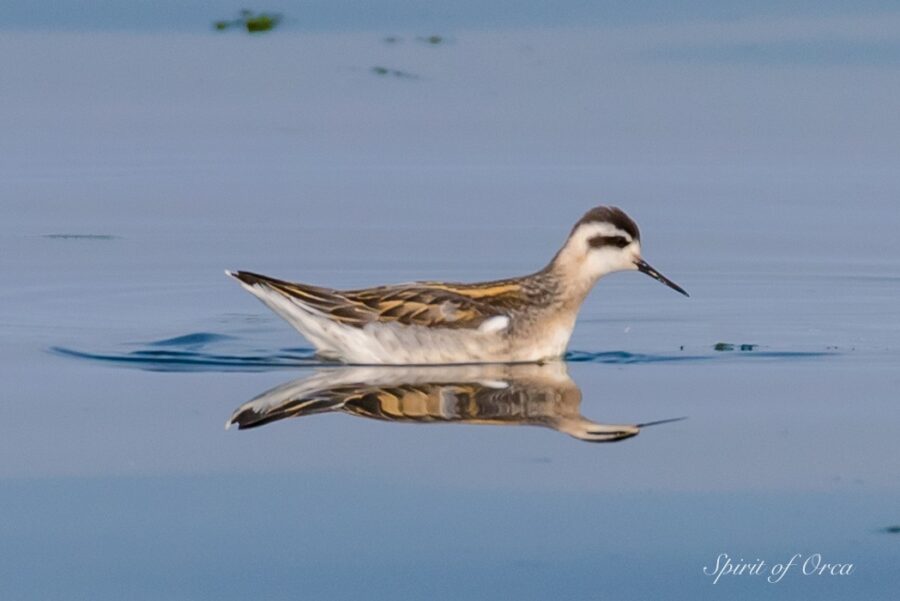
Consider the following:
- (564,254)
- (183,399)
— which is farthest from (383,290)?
(183,399)

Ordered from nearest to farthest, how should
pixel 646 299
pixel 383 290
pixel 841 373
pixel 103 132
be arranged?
pixel 841 373
pixel 383 290
pixel 646 299
pixel 103 132

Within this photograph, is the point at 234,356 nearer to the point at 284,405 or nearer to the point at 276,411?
the point at 284,405

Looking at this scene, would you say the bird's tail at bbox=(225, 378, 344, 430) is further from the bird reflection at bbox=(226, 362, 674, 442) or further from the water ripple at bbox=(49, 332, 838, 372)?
the water ripple at bbox=(49, 332, 838, 372)

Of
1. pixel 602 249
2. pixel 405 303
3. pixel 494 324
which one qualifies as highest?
pixel 602 249

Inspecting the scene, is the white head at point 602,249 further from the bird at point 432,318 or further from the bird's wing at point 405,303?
the bird's wing at point 405,303

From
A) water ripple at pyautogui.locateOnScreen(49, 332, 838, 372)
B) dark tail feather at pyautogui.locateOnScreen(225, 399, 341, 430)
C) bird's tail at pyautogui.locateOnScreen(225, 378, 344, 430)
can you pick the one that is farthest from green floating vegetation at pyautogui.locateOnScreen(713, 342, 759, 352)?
dark tail feather at pyautogui.locateOnScreen(225, 399, 341, 430)

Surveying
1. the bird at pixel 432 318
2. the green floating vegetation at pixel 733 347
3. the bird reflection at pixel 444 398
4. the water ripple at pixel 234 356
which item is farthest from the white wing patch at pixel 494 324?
the green floating vegetation at pixel 733 347

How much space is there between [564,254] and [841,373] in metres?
2.35

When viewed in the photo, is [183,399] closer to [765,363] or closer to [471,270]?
[765,363]

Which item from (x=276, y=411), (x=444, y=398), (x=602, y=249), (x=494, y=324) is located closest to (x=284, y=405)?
(x=276, y=411)

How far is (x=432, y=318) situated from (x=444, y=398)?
147 cm

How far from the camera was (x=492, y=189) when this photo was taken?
1975 centimetres

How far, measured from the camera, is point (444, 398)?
12.9 metres

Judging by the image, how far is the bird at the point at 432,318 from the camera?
14.2 metres
